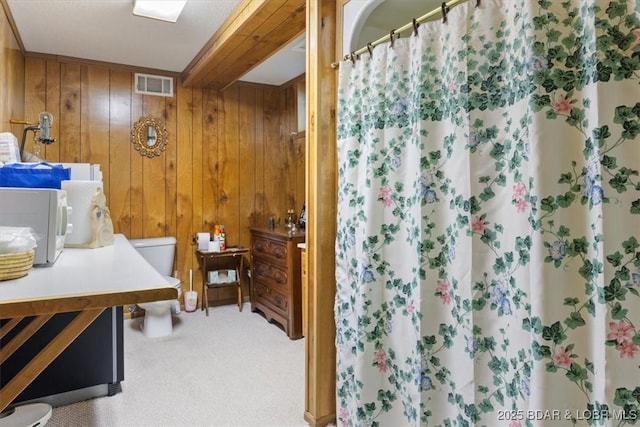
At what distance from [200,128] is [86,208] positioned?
2211mm

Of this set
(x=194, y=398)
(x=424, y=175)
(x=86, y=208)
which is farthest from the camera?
(x=194, y=398)

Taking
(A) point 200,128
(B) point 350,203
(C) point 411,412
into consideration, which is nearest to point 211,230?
(A) point 200,128

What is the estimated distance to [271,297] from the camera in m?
3.51

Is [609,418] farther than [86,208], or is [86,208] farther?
[86,208]

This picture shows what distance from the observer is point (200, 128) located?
13.1 feet

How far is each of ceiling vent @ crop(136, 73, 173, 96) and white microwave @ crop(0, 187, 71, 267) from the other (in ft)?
8.86

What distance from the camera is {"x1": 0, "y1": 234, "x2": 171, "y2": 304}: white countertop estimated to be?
97cm

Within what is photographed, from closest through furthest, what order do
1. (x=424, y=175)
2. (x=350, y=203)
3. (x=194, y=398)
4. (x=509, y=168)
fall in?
(x=509, y=168)
(x=424, y=175)
(x=350, y=203)
(x=194, y=398)

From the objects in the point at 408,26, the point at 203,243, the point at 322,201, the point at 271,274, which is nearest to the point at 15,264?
the point at 322,201

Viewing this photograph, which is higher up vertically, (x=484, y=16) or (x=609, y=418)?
(x=484, y=16)

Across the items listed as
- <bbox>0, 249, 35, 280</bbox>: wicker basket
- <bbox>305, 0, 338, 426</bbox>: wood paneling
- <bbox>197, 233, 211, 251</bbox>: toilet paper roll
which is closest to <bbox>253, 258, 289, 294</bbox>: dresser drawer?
<bbox>197, 233, 211, 251</bbox>: toilet paper roll

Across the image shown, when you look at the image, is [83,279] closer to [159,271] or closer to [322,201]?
[322,201]

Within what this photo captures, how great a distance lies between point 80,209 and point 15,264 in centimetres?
89

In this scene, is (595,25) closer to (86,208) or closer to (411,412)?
(411,412)
